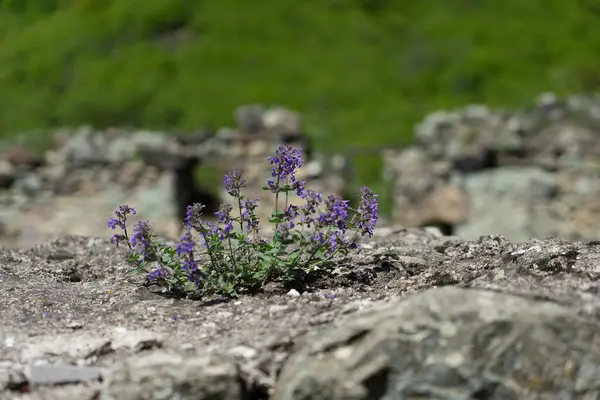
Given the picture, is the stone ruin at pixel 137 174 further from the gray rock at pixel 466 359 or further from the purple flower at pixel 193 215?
the gray rock at pixel 466 359

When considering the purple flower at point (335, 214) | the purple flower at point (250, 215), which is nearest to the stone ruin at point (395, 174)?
the purple flower at point (250, 215)

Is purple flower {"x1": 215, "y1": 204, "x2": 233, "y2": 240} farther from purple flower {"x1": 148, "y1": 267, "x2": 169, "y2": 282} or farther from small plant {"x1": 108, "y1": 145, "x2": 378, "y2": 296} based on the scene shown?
purple flower {"x1": 148, "y1": 267, "x2": 169, "y2": 282}

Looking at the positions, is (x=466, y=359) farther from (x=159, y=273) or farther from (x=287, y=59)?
(x=287, y=59)

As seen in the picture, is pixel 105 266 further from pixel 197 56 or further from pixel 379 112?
pixel 197 56

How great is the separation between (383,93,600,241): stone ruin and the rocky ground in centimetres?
873

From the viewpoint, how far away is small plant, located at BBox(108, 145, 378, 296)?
15.8ft

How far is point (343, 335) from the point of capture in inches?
147

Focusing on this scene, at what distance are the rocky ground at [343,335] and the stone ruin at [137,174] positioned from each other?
36.3ft

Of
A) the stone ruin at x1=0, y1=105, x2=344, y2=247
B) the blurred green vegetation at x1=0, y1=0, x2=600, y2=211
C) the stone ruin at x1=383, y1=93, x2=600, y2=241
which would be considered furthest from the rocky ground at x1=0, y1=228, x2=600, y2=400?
the blurred green vegetation at x1=0, y1=0, x2=600, y2=211

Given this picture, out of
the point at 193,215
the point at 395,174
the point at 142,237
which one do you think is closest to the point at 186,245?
the point at 193,215

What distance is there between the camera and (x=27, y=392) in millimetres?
3979

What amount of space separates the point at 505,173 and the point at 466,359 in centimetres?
1485

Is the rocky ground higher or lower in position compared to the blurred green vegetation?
lower

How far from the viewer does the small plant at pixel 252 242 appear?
480 centimetres
